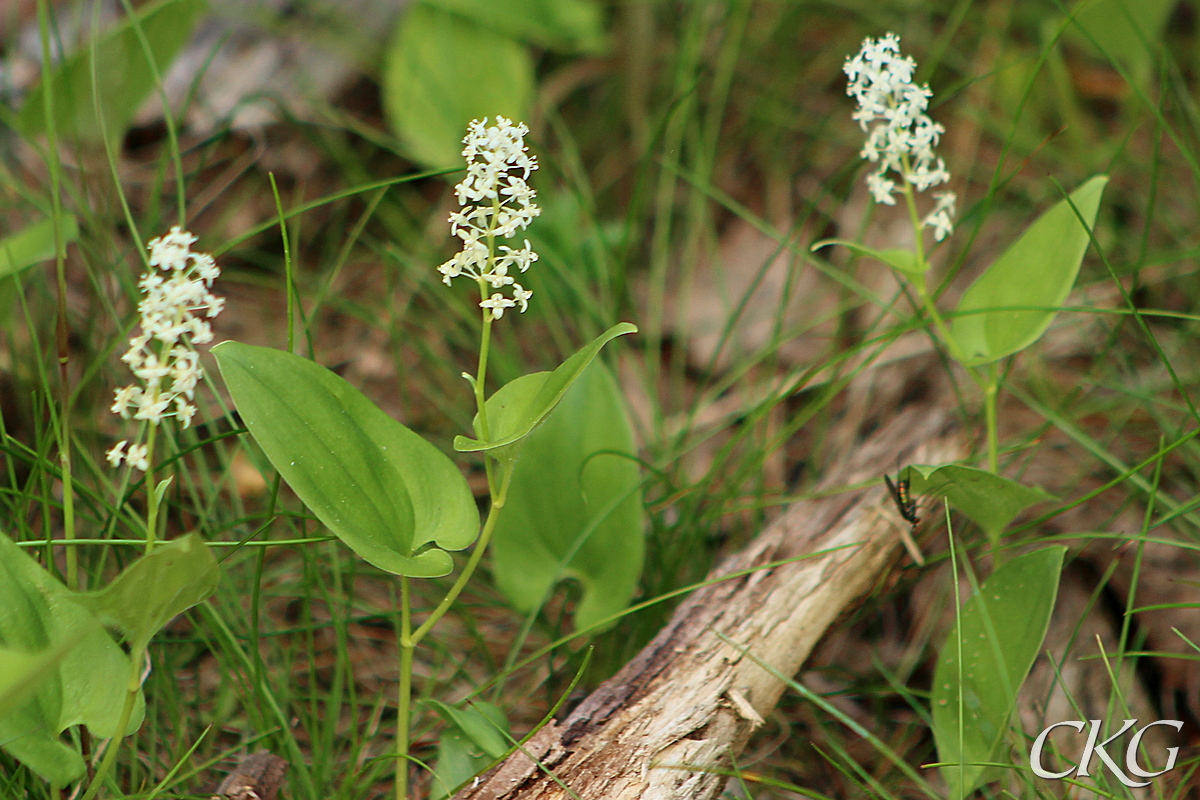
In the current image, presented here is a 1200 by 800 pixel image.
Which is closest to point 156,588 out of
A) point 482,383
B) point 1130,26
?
point 482,383

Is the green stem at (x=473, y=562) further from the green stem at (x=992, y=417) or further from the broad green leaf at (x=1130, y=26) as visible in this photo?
the broad green leaf at (x=1130, y=26)

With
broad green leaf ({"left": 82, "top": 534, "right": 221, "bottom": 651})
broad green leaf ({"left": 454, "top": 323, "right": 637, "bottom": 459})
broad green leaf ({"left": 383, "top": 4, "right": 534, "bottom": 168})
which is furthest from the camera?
broad green leaf ({"left": 383, "top": 4, "right": 534, "bottom": 168})

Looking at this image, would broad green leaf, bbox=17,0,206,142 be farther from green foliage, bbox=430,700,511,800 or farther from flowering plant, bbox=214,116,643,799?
green foliage, bbox=430,700,511,800

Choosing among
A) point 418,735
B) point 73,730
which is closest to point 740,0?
point 418,735

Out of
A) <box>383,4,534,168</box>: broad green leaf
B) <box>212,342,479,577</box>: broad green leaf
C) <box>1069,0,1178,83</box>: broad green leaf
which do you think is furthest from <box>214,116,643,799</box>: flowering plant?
<box>1069,0,1178,83</box>: broad green leaf

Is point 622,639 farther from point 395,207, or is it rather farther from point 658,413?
point 395,207

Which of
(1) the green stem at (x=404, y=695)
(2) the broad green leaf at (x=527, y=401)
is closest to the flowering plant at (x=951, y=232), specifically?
(2) the broad green leaf at (x=527, y=401)
